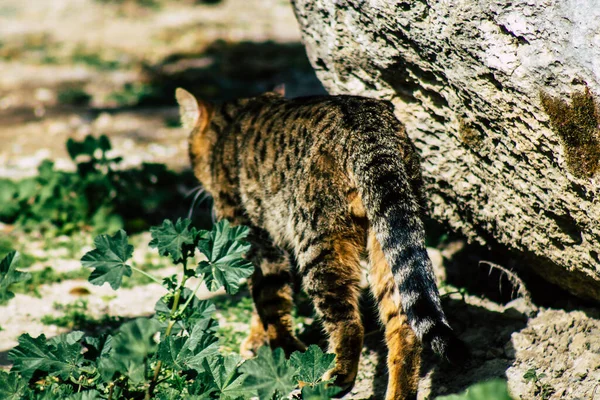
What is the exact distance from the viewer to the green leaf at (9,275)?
2.87m

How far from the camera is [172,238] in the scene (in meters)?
2.90

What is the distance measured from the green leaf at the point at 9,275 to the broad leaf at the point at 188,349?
68 cm

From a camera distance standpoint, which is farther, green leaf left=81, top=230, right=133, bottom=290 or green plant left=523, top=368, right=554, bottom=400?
green plant left=523, top=368, right=554, bottom=400

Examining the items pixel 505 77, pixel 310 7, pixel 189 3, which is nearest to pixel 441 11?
pixel 505 77

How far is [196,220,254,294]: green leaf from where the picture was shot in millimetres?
2910

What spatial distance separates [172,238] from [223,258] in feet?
0.78

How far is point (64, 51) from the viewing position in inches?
451

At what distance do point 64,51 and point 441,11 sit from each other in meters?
9.79

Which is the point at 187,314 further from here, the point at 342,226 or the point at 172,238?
the point at 342,226

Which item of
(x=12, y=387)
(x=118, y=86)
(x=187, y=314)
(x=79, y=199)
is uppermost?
(x=187, y=314)

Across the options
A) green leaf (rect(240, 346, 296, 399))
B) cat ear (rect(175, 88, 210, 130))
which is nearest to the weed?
cat ear (rect(175, 88, 210, 130))

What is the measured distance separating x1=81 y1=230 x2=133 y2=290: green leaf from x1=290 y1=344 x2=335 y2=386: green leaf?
2.66 feet

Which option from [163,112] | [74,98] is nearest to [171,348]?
[163,112]

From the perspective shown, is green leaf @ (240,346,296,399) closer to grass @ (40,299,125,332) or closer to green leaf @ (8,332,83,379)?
green leaf @ (8,332,83,379)
